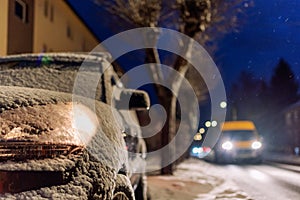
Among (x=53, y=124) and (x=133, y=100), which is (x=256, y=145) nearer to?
(x=133, y=100)

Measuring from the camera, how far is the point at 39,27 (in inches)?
838

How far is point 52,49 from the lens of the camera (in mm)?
24094

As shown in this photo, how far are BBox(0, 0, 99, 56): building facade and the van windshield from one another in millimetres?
9663

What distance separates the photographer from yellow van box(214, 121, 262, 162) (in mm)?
20672

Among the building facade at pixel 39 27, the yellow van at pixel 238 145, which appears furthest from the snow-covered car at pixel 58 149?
the yellow van at pixel 238 145

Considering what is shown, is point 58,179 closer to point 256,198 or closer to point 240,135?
point 256,198

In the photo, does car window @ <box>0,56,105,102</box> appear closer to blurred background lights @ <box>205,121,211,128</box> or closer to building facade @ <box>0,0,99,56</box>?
building facade @ <box>0,0,99,56</box>

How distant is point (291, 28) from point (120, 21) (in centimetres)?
1073

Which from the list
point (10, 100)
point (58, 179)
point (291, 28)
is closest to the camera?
point (58, 179)

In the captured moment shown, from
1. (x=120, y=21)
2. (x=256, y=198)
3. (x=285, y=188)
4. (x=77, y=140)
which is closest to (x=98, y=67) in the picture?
(x=77, y=140)

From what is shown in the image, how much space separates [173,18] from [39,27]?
8.70m

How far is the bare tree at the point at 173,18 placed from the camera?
13.1 meters

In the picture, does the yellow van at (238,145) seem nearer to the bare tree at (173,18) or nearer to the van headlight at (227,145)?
the van headlight at (227,145)

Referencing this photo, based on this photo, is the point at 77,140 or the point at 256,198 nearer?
the point at 77,140
